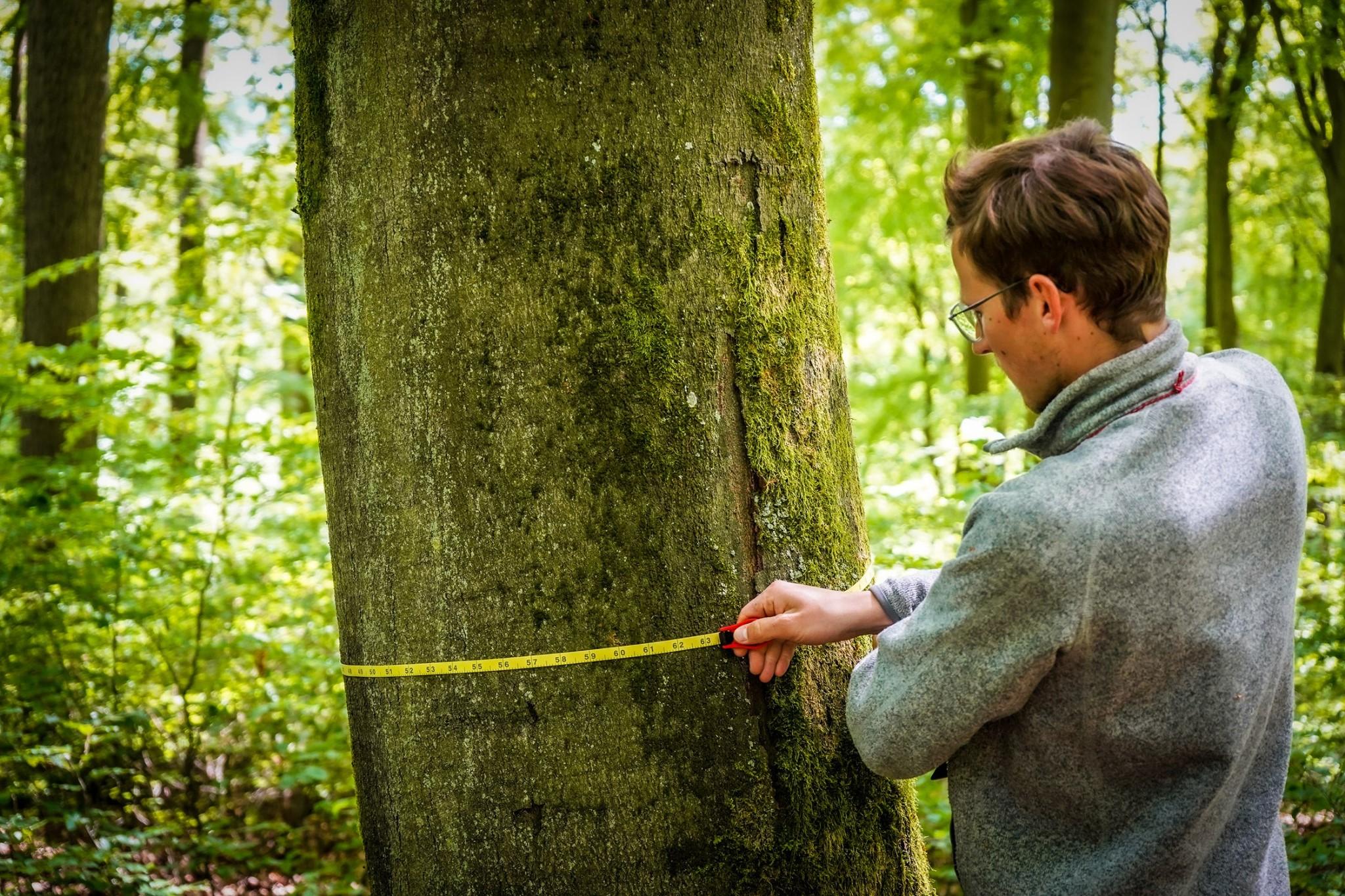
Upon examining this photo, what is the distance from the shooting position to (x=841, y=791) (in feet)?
5.41

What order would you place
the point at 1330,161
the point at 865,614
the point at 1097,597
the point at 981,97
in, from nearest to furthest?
the point at 1097,597 < the point at 865,614 < the point at 981,97 < the point at 1330,161

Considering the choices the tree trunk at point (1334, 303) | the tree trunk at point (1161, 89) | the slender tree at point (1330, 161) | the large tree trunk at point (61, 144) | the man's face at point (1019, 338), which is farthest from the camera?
the tree trunk at point (1334, 303)

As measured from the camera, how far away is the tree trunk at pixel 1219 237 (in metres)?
12.5

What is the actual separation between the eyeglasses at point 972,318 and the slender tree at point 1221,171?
11925 millimetres

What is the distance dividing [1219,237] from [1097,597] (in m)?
13.7

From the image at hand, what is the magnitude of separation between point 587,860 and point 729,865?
0.24m

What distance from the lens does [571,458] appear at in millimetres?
1549

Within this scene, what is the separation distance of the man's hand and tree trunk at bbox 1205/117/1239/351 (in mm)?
12857

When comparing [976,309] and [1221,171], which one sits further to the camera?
[1221,171]

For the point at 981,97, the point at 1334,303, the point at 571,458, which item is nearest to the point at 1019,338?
the point at 571,458

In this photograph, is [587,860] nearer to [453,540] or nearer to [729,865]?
[729,865]

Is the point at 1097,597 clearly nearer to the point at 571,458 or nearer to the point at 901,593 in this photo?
the point at 901,593

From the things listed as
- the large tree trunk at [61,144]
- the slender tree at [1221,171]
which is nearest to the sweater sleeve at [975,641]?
the large tree trunk at [61,144]

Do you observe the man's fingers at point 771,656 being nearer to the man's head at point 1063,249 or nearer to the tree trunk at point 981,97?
the man's head at point 1063,249
